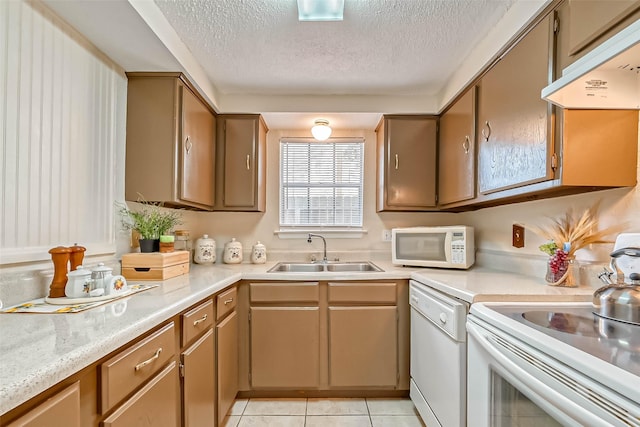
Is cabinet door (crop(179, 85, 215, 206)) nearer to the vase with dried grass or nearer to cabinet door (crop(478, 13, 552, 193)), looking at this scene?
cabinet door (crop(478, 13, 552, 193))

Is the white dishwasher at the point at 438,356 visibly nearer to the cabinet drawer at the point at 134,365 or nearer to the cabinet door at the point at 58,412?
the cabinet drawer at the point at 134,365

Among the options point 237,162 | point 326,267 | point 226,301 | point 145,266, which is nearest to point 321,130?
point 237,162

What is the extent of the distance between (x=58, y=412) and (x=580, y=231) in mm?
1896

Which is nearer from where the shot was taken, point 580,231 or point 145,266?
point 580,231

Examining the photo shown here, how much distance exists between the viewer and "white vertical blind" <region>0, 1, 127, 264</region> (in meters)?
1.17

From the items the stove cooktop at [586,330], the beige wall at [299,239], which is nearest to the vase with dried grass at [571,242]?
the stove cooktop at [586,330]

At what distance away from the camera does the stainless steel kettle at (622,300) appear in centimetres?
95

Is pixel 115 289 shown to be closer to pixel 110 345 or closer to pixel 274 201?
pixel 110 345

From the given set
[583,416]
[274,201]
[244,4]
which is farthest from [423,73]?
[583,416]

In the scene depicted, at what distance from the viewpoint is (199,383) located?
1.47m

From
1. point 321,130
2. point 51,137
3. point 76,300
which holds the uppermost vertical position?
point 321,130

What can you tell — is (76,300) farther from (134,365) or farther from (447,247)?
(447,247)

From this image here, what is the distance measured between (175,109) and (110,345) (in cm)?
151

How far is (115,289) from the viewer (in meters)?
1.29
